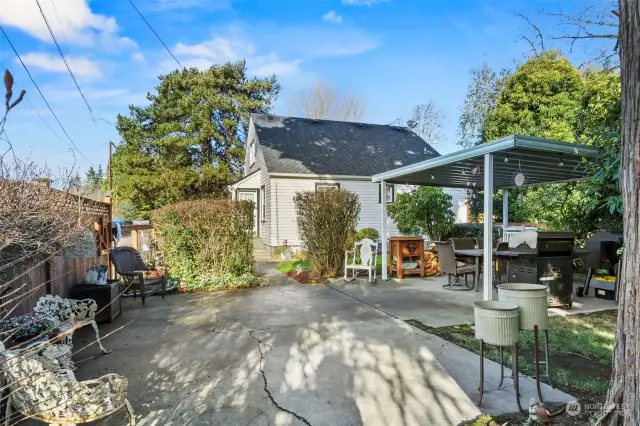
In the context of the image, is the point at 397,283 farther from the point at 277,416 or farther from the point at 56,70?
the point at 56,70

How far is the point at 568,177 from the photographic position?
847cm

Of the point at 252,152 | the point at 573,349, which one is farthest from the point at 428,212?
the point at 252,152

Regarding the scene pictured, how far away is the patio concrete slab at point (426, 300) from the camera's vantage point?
5.76 m

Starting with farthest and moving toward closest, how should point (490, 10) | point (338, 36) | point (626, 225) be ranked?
1. point (338, 36)
2. point (490, 10)
3. point (626, 225)

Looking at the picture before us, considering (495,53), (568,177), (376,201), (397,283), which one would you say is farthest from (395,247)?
(495,53)

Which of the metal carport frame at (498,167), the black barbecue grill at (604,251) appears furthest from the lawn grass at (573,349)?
the black barbecue grill at (604,251)

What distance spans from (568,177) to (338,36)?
7.86m

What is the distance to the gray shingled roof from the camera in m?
15.2

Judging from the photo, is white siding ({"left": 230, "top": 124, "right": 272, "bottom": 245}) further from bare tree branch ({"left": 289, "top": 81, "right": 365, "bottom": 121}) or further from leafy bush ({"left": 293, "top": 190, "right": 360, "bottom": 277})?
bare tree branch ({"left": 289, "top": 81, "right": 365, "bottom": 121})

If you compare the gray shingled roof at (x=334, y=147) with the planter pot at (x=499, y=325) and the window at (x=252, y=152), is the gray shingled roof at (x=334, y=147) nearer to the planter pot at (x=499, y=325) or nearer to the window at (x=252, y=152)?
the window at (x=252, y=152)

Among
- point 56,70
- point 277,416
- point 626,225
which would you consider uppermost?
point 56,70

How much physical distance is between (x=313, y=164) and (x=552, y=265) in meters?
10.4

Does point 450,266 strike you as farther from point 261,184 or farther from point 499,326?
point 261,184

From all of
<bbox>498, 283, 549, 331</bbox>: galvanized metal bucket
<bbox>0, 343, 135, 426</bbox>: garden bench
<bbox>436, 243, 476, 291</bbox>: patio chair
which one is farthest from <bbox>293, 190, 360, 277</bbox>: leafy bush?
<bbox>0, 343, 135, 426</bbox>: garden bench
